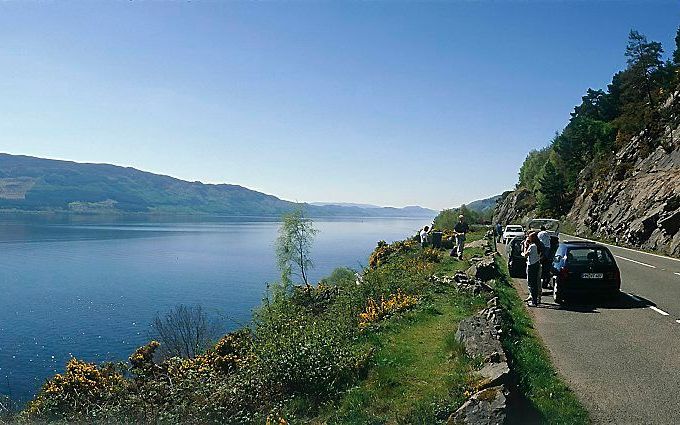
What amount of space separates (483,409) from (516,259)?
15.3m

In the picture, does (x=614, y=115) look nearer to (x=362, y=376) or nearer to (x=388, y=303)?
(x=388, y=303)

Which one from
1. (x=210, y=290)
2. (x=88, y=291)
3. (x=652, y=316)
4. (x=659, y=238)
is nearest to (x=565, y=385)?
(x=652, y=316)

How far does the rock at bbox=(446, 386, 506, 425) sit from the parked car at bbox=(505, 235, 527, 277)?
48.2ft

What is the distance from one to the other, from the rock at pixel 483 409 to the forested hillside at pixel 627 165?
25124mm

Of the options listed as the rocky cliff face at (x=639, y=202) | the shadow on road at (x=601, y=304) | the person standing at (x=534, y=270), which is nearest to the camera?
the shadow on road at (x=601, y=304)

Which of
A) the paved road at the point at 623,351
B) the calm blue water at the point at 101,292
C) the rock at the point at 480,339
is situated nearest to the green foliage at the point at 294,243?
the calm blue water at the point at 101,292

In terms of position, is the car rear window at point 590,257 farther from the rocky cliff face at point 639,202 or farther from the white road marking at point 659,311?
the rocky cliff face at point 639,202

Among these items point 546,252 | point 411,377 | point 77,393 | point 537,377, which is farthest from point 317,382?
point 546,252

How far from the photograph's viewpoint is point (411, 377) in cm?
804

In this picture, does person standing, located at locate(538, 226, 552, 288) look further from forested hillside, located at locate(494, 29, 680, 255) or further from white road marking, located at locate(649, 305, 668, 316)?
forested hillside, located at locate(494, 29, 680, 255)

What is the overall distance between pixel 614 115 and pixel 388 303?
6480 cm

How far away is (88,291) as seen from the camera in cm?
4938

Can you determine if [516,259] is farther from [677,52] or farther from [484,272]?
[677,52]

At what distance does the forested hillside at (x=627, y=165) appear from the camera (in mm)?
32094
